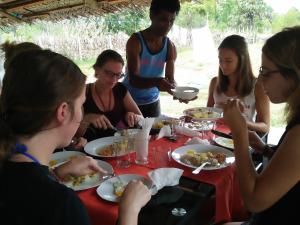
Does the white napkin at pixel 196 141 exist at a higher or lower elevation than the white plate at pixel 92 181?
higher

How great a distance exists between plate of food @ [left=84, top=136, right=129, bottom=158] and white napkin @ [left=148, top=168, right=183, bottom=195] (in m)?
0.37

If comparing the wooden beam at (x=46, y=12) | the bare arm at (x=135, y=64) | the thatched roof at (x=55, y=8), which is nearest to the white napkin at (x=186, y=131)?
the bare arm at (x=135, y=64)

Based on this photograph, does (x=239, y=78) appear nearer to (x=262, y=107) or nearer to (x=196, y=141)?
(x=262, y=107)

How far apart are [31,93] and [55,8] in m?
4.20

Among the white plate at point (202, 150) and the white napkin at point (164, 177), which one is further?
the white plate at point (202, 150)

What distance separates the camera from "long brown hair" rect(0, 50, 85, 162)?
2.72 ft

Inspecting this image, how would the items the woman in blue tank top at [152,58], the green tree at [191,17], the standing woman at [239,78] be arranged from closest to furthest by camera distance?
the standing woman at [239,78] < the woman in blue tank top at [152,58] < the green tree at [191,17]

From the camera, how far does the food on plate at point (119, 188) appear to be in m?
1.25

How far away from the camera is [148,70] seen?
3.03 metres

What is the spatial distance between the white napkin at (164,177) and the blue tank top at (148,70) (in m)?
1.68

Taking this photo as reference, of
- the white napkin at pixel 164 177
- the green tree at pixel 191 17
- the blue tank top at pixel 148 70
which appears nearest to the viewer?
the white napkin at pixel 164 177

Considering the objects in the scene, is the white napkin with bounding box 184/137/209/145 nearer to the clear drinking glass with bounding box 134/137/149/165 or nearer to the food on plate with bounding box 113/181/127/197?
the clear drinking glass with bounding box 134/137/149/165

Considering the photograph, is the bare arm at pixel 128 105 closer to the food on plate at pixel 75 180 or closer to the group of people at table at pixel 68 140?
the group of people at table at pixel 68 140

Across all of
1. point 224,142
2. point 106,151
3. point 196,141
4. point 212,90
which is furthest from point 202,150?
point 212,90
